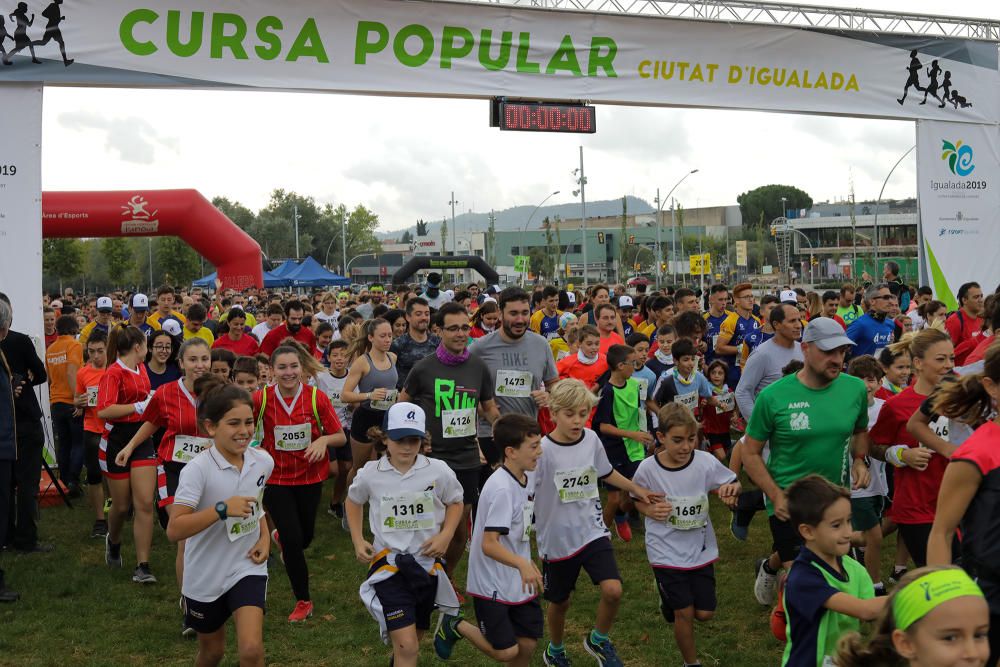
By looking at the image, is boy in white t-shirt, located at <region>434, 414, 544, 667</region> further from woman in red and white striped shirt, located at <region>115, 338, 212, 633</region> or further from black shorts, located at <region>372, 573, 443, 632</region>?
woman in red and white striped shirt, located at <region>115, 338, 212, 633</region>

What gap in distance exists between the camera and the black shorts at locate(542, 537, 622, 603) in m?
5.44

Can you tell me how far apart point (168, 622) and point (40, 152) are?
5546 millimetres

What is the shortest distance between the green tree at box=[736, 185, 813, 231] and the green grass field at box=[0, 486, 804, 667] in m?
140

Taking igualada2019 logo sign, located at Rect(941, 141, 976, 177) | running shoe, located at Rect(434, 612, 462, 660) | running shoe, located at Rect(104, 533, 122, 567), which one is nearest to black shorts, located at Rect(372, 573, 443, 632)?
running shoe, located at Rect(434, 612, 462, 660)

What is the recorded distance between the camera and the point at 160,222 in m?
25.2

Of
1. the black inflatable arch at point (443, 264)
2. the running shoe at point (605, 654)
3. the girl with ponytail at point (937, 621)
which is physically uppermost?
the black inflatable arch at point (443, 264)

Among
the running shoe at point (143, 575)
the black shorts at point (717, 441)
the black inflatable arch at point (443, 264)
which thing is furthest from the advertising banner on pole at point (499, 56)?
the black inflatable arch at point (443, 264)

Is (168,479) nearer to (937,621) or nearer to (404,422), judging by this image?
(404,422)

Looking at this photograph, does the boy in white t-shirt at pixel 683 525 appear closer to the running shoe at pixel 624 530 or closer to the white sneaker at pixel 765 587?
the white sneaker at pixel 765 587

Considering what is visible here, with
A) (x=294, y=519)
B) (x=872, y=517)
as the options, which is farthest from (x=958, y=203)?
(x=294, y=519)

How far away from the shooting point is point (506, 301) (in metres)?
7.38

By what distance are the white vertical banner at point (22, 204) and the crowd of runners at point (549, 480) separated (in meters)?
1.41

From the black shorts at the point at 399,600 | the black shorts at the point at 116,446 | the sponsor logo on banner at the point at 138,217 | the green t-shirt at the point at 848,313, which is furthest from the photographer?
the sponsor logo on banner at the point at 138,217

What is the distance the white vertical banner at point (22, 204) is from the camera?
32.4 feet
